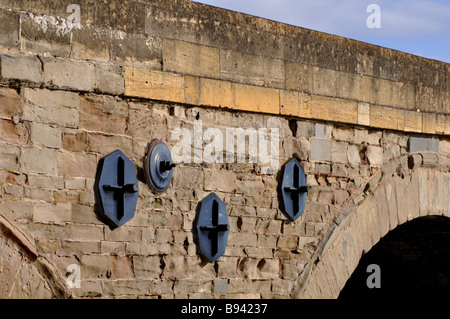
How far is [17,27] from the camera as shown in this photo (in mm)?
5191

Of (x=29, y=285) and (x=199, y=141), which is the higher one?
(x=199, y=141)

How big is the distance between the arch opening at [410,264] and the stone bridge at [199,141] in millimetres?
608

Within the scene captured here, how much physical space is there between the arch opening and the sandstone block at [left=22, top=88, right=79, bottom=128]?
159 inches

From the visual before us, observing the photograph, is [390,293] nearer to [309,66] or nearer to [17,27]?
[309,66]

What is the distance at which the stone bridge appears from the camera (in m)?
5.23

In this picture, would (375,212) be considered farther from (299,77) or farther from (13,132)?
(13,132)

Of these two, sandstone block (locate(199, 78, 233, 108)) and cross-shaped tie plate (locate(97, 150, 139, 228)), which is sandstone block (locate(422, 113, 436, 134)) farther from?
cross-shaped tie plate (locate(97, 150, 139, 228))

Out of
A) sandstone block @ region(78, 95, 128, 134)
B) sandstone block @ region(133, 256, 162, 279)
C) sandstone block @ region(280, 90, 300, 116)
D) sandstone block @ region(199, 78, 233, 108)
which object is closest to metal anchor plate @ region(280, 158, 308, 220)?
sandstone block @ region(280, 90, 300, 116)

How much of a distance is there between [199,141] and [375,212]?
79.8 inches

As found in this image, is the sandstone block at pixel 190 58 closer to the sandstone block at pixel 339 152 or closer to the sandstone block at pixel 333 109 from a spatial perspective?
the sandstone block at pixel 333 109

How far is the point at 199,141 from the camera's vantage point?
6117 millimetres

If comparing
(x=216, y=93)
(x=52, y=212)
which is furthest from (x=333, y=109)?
(x=52, y=212)

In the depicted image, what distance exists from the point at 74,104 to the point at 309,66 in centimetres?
224
